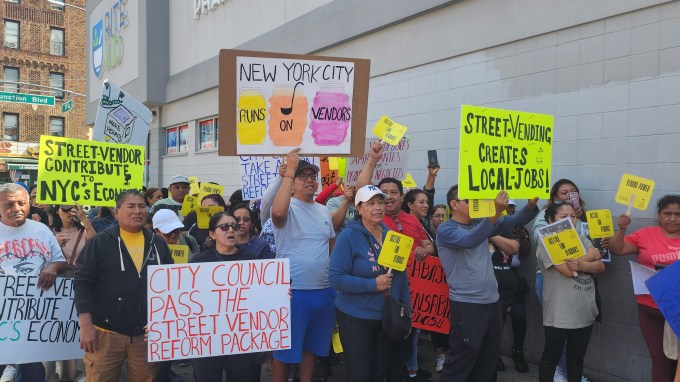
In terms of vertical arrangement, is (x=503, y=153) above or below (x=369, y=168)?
above

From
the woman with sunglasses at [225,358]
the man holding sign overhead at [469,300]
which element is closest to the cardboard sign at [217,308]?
the woman with sunglasses at [225,358]

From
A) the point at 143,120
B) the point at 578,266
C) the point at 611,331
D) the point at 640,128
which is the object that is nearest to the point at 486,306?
the point at 578,266

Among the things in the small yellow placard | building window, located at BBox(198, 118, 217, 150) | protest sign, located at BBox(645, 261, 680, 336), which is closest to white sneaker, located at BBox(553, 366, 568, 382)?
the small yellow placard

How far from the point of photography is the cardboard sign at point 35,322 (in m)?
4.08

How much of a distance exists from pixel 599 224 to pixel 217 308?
327cm

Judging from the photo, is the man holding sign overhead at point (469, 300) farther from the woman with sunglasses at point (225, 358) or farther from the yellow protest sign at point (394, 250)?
the woman with sunglasses at point (225, 358)

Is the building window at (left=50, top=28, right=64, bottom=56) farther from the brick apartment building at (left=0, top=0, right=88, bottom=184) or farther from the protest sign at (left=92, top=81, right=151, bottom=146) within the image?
the protest sign at (left=92, top=81, right=151, bottom=146)

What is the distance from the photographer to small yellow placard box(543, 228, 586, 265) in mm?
4316

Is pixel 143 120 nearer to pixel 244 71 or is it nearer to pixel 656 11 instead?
pixel 244 71

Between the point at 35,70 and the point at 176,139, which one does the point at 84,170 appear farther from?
the point at 35,70

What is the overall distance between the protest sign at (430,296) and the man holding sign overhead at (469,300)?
844mm

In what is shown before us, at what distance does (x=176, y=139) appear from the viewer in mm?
16750

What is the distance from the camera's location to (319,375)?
5.59 m

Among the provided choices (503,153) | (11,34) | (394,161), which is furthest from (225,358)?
(11,34)
